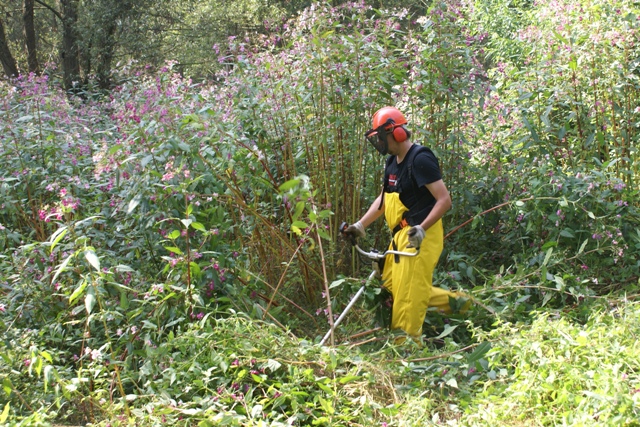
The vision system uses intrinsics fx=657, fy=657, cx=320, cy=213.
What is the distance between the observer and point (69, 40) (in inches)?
512

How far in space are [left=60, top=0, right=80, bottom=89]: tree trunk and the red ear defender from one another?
10.5 metres

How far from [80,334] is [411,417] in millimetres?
1837

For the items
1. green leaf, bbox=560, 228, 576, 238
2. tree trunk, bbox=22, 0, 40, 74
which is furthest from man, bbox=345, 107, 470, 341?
tree trunk, bbox=22, 0, 40, 74

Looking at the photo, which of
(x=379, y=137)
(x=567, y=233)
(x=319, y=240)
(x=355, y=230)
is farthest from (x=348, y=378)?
(x=567, y=233)

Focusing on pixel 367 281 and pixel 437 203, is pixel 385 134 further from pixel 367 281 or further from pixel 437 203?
pixel 367 281

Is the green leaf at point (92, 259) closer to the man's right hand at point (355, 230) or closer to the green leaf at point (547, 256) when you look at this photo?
the man's right hand at point (355, 230)

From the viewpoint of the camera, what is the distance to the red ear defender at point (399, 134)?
3729mm

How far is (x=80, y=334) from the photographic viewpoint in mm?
3516

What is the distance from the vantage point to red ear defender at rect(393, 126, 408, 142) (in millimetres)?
3729

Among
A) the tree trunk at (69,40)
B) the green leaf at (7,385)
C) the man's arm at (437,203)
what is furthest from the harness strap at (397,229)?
the tree trunk at (69,40)

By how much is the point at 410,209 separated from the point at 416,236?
1.38 feet

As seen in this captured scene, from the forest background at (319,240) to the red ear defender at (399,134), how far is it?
0.62 metres

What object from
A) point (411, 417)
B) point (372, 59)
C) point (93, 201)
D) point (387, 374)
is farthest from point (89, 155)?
point (411, 417)

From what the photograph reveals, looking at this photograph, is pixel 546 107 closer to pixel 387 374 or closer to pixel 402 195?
pixel 402 195
